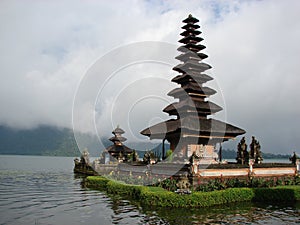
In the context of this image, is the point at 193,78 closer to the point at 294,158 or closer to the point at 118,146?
the point at 294,158

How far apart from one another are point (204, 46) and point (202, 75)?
405 centimetres

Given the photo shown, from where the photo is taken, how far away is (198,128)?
106ft

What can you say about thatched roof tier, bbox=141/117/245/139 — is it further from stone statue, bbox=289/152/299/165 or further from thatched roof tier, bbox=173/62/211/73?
thatched roof tier, bbox=173/62/211/73

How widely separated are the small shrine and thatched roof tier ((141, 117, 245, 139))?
2460 centimetres

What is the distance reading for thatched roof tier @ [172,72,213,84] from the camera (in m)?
37.4

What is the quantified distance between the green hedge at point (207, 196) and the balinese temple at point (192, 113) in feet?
26.6

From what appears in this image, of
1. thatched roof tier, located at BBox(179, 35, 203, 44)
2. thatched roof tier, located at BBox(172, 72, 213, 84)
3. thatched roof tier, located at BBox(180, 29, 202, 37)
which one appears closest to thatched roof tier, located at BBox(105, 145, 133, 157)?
thatched roof tier, located at BBox(172, 72, 213, 84)

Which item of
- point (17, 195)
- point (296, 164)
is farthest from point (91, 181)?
point (296, 164)

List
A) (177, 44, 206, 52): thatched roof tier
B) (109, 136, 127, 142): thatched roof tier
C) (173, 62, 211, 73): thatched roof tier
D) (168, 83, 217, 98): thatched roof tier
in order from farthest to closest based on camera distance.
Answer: (109, 136, 127, 142): thatched roof tier < (177, 44, 206, 52): thatched roof tier < (173, 62, 211, 73): thatched roof tier < (168, 83, 217, 98): thatched roof tier

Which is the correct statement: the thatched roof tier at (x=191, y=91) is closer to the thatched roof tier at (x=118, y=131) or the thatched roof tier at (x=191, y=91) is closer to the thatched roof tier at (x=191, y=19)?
the thatched roof tier at (x=191, y=19)

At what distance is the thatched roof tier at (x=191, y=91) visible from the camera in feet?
121

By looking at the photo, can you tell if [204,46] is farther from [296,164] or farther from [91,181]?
[91,181]

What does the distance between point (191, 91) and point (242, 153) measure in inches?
366

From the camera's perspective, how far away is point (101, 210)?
72.9 ft
